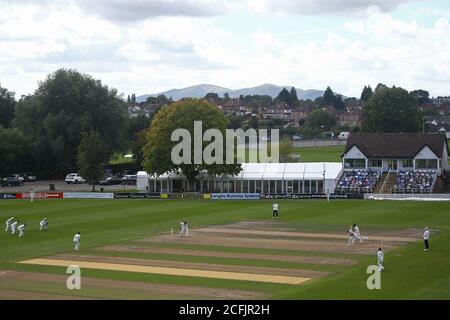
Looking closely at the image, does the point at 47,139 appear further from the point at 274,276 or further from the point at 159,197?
the point at 274,276

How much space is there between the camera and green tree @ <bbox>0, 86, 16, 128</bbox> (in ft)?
378

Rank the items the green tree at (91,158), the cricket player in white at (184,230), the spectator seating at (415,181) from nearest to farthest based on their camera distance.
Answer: the cricket player in white at (184,230)
the spectator seating at (415,181)
the green tree at (91,158)

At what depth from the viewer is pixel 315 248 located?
129 feet

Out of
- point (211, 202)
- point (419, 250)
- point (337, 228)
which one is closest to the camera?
point (419, 250)

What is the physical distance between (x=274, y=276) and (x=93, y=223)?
23627mm

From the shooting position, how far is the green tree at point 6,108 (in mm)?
115188

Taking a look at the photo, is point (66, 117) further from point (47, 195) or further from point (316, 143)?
point (316, 143)

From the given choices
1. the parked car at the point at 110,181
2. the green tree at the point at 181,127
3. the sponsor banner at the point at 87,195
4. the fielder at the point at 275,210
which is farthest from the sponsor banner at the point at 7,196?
the fielder at the point at 275,210

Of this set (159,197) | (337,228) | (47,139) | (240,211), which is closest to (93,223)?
(240,211)

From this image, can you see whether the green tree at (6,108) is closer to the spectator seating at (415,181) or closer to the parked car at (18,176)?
the parked car at (18,176)

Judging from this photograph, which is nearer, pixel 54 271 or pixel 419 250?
pixel 54 271

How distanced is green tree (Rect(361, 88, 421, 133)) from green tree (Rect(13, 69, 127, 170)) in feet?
176

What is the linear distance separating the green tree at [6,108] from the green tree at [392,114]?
59.9 meters
